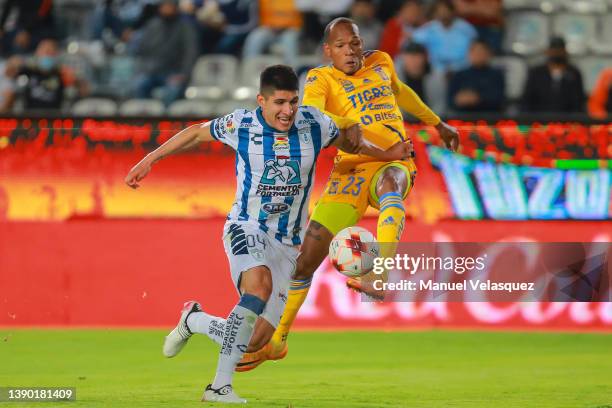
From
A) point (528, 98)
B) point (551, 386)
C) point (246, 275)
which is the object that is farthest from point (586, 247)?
point (246, 275)

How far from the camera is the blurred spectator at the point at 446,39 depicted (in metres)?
14.7

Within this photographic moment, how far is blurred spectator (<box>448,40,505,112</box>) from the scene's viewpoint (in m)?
13.7

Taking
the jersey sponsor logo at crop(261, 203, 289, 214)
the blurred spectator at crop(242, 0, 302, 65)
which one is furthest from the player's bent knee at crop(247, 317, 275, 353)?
the blurred spectator at crop(242, 0, 302, 65)

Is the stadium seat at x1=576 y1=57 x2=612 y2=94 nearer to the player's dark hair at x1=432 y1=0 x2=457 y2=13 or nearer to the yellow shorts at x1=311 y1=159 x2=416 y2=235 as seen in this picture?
the player's dark hair at x1=432 y1=0 x2=457 y2=13

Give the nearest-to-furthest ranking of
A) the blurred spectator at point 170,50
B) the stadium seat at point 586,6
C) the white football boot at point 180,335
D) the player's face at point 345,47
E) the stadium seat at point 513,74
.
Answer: the white football boot at point 180,335, the player's face at point 345,47, the stadium seat at point 513,74, the blurred spectator at point 170,50, the stadium seat at point 586,6

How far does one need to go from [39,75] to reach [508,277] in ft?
17.8

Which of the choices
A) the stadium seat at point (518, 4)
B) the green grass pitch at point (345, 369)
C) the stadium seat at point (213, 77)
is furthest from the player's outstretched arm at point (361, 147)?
the stadium seat at point (518, 4)

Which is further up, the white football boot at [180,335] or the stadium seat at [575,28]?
the stadium seat at [575,28]

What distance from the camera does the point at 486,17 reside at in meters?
15.2

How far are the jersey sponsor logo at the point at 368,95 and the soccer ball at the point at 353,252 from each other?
105 cm

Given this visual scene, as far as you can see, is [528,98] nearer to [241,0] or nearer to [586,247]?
[586,247]

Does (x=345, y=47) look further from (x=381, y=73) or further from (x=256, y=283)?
(x=256, y=283)

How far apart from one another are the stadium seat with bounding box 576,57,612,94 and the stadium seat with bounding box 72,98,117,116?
5.11m

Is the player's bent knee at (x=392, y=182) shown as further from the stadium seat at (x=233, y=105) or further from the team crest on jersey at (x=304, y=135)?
the stadium seat at (x=233, y=105)
